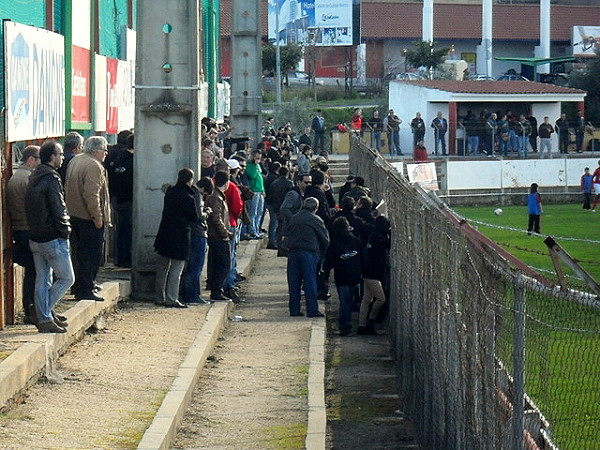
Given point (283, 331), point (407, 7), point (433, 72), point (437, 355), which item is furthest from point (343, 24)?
point (437, 355)

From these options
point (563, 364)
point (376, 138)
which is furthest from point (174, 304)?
point (376, 138)

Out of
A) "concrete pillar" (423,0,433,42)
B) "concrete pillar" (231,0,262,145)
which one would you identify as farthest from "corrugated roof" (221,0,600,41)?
"concrete pillar" (231,0,262,145)

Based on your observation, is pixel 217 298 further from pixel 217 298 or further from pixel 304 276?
pixel 304 276

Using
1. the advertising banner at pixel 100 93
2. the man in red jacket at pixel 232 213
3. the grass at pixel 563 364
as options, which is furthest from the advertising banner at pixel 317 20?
the grass at pixel 563 364

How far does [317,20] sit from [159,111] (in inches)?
2918

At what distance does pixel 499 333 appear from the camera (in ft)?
21.9

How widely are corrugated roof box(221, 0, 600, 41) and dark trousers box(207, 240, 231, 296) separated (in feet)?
241

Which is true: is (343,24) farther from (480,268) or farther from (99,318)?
(480,268)

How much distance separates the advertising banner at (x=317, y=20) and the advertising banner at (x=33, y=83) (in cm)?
7316

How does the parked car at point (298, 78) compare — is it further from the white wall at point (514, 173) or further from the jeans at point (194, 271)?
the jeans at point (194, 271)

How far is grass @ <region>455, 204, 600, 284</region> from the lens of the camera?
97.1 feet

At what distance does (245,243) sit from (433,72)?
50756mm

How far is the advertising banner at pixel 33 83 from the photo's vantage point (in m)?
11.8

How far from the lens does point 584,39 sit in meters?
89.6
